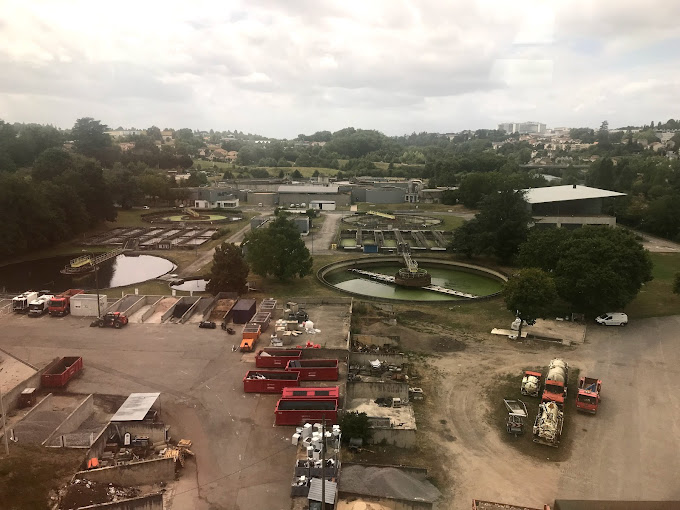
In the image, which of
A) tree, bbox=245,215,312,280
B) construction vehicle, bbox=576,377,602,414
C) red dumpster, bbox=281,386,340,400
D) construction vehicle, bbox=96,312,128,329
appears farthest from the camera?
tree, bbox=245,215,312,280

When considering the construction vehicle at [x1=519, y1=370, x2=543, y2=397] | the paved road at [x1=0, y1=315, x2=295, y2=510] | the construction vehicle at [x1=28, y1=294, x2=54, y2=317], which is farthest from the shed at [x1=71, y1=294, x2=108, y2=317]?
the construction vehicle at [x1=519, y1=370, x2=543, y2=397]

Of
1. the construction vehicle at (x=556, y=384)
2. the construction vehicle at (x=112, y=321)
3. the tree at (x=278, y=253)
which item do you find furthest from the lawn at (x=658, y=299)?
the construction vehicle at (x=112, y=321)

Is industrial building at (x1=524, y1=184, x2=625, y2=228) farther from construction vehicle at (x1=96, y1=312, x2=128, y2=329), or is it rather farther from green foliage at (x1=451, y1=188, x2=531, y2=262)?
construction vehicle at (x1=96, y1=312, x2=128, y2=329)

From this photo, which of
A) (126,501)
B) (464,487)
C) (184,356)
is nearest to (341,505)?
(464,487)

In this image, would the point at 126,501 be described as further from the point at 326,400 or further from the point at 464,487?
the point at 464,487

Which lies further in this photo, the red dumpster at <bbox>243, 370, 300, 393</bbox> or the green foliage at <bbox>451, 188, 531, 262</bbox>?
the green foliage at <bbox>451, 188, 531, 262</bbox>

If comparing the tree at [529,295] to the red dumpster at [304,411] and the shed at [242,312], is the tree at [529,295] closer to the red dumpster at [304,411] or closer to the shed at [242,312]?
the red dumpster at [304,411]
